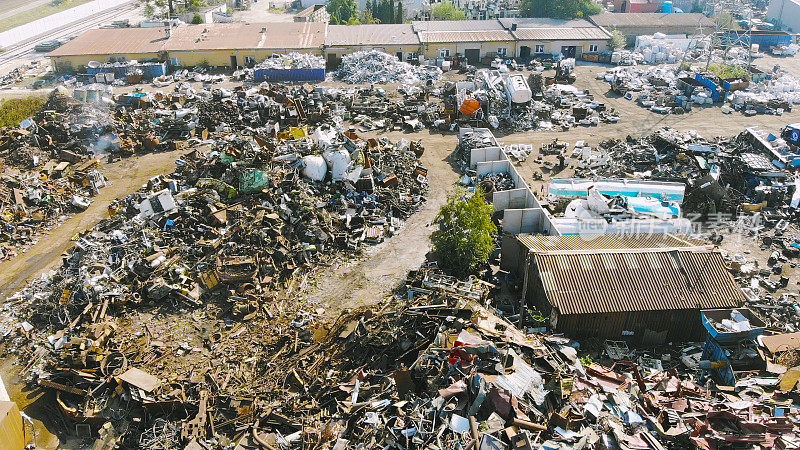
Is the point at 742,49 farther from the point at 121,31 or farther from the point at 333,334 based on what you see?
the point at 121,31

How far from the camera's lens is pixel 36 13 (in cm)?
6981

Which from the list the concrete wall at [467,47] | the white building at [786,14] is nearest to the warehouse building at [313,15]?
the concrete wall at [467,47]

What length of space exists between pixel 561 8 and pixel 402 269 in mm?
41826

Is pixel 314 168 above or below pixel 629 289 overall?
above

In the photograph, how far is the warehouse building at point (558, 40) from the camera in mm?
46250

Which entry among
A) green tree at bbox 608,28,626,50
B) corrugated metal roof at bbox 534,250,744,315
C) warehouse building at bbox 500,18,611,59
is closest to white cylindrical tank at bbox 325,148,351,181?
corrugated metal roof at bbox 534,250,744,315

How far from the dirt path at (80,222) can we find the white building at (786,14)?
6232cm

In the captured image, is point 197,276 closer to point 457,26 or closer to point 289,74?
point 289,74

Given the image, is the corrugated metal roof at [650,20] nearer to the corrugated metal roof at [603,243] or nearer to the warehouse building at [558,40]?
the warehouse building at [558,40]

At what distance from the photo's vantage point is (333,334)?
15.9m

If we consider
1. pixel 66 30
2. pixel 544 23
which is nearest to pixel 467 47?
pixel 544 23

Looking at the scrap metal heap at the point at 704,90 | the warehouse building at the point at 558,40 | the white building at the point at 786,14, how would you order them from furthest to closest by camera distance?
the white building at the point at 786,14
the warehouse building at the point at 558,40
the scrap metal heap at the point at 704,90

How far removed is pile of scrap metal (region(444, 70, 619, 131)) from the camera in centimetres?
3186

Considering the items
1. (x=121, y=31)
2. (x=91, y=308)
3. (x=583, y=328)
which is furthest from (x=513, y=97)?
(x=121, y=31)
